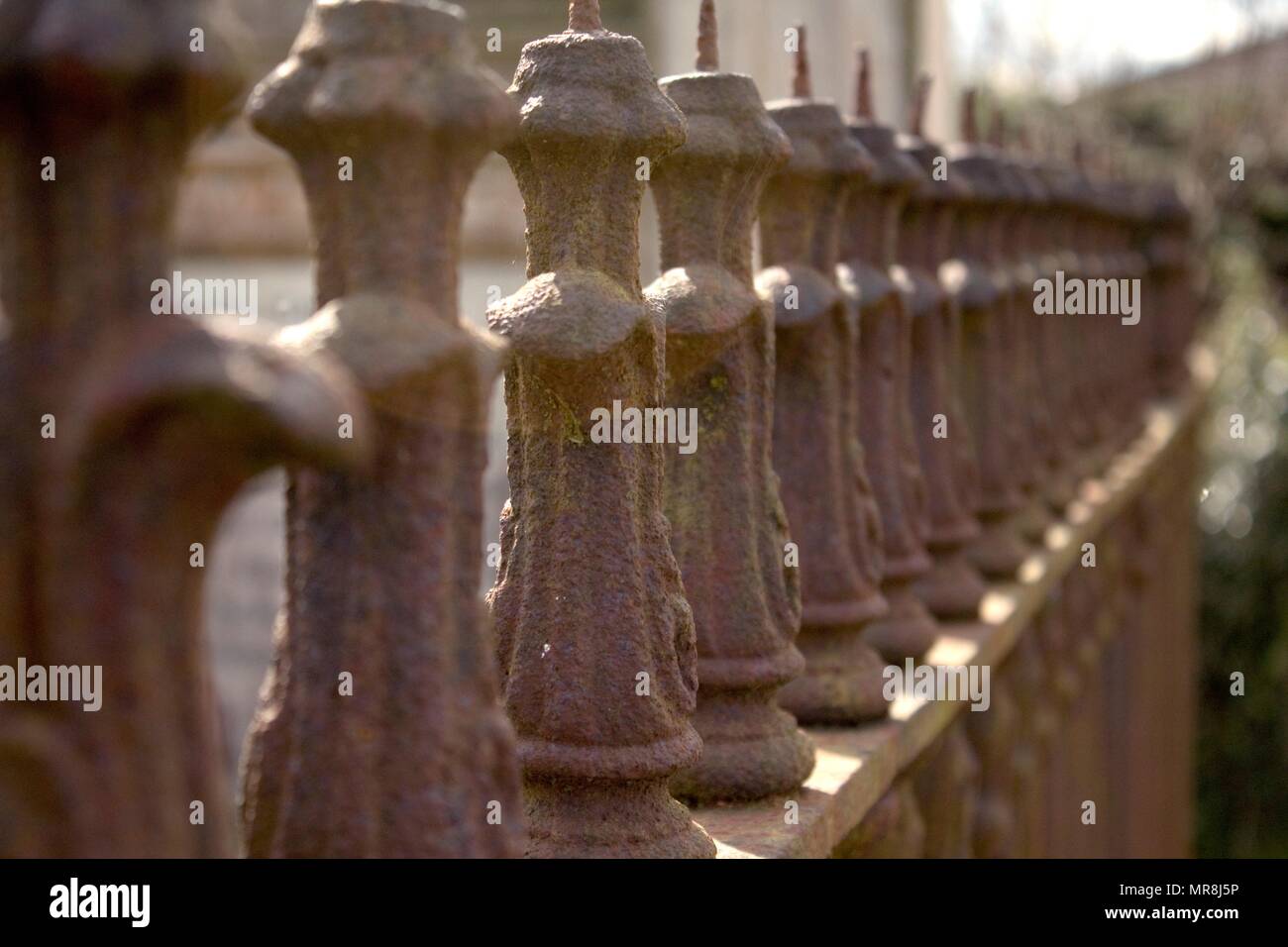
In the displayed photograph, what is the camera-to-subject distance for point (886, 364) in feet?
9.54

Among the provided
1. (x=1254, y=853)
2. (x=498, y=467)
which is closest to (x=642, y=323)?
(x=498, y=467)

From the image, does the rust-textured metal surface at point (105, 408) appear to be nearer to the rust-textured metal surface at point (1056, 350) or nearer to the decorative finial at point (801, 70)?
the decorative finial at point (801, 70)

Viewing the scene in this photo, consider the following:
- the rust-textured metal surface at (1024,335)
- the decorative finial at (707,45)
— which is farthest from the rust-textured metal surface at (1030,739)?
the decorative finial at (707,45)

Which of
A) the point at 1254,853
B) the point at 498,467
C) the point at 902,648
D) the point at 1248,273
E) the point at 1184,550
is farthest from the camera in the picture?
the point at 1248,273

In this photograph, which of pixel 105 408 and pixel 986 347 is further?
pixel 986 347

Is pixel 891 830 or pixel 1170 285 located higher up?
pixel 1170 285

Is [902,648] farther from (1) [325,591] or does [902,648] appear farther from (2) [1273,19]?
(2) [1273,19]

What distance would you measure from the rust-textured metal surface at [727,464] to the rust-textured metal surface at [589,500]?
295 mm

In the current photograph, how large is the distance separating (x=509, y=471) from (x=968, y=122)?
2981 mm

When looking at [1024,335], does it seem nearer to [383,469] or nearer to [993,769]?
[993,769]

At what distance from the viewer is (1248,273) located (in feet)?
51.5

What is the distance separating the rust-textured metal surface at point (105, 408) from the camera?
911 millimetres

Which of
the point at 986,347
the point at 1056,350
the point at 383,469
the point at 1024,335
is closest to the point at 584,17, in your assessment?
the point at 383,469

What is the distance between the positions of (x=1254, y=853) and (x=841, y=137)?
29.0ft
